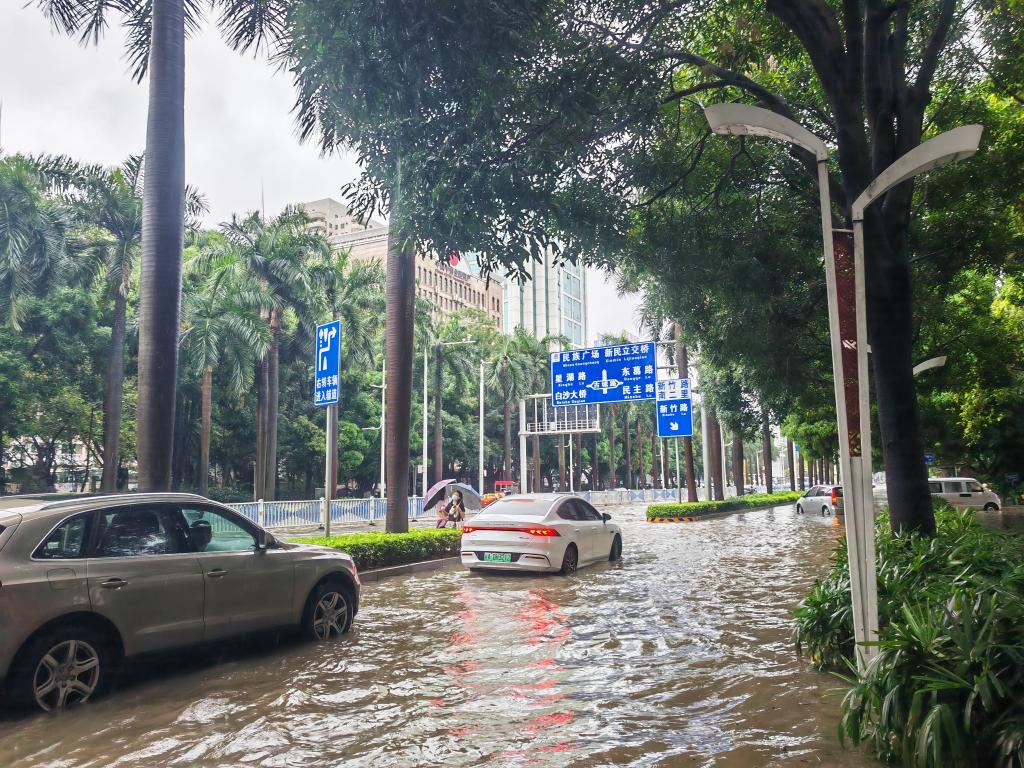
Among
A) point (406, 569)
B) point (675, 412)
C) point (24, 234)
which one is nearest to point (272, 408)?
point (24, 234)

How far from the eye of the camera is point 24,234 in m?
26.9

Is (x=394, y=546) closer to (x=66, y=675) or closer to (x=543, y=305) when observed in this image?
(x=66, y=675)

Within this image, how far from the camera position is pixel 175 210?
11.1 m

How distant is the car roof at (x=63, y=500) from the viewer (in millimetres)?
6109

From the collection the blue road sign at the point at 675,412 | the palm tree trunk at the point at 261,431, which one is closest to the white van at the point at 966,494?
the blue road sign at the point at 675,412

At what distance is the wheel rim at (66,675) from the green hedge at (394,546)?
700cm

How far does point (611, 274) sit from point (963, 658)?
859 cm

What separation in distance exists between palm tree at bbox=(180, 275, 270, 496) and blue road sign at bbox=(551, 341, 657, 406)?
1348 centimetres

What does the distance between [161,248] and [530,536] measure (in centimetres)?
742

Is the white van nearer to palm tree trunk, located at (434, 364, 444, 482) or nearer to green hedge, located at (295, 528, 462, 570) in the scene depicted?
green hedge, located at (295, 528, 462, 570)

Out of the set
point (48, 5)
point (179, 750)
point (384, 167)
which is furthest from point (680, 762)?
point (48, 5)

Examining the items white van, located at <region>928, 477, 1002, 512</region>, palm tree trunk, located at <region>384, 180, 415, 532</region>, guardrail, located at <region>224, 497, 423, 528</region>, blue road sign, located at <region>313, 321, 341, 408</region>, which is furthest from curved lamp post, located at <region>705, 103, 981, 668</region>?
white van, located at <region>928, 477, 1002, 512</region>

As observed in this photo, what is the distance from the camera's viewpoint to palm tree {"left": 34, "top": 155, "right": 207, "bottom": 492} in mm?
29359

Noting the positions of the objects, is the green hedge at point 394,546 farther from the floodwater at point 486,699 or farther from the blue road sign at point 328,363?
the floodwater at point 486,699
